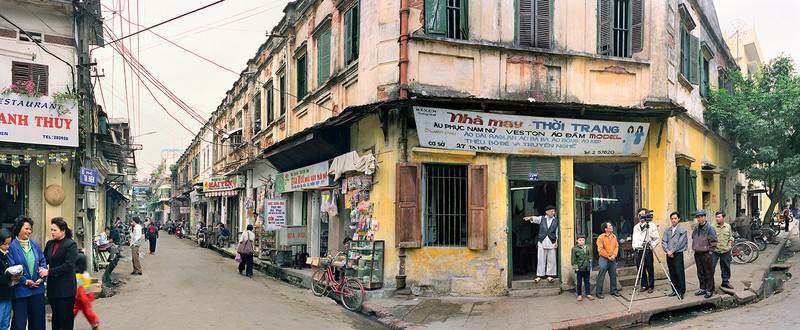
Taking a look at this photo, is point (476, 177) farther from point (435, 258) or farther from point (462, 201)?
point (435, 258)

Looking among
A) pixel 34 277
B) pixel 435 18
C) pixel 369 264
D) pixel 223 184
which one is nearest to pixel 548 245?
pixel 369 264

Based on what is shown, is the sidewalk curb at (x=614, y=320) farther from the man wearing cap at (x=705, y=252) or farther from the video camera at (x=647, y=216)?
the video camera at (x=647, y=216)

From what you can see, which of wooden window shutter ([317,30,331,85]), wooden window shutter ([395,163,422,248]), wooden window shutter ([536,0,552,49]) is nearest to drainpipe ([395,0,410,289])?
wooden window shutter ([395,163,422,248])

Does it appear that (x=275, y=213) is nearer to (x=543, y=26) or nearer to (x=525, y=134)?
(x=525, y=134)

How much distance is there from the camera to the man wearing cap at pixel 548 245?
38.1 feet

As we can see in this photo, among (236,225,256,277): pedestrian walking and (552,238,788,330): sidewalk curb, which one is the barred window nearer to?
(552,238,788,330): sidewalk curb

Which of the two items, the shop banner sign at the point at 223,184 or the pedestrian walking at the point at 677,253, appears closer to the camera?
the pedestrian walking at the point at 677,253

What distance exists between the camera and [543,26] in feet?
39.8

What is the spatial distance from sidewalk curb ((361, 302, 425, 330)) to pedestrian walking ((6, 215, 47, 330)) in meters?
5.02

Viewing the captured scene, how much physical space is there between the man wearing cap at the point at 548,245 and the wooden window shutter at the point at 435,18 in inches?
168

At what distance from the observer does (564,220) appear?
1212 centimetres

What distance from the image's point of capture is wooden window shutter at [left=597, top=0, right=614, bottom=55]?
41.0 feet

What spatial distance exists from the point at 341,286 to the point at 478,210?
3.17 metres

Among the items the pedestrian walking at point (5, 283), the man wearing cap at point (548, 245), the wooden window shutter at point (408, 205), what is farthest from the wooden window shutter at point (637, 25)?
the pedestrian walking at point (5, 283)
